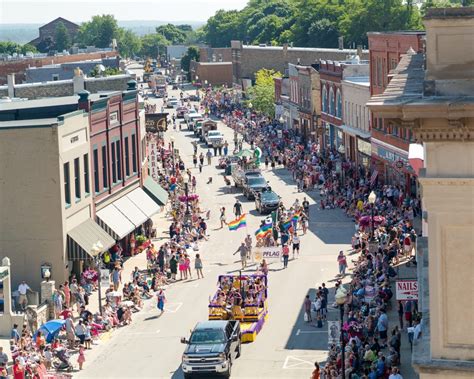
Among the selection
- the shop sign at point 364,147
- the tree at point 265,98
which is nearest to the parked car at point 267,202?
the shop sign at point 364,147

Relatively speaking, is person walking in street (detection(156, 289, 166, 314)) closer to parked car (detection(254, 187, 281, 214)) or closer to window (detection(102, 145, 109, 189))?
window (detection(102, 145, 109, 189))

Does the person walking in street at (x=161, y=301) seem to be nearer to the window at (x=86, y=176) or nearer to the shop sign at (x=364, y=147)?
the window at (x=86, y=176)

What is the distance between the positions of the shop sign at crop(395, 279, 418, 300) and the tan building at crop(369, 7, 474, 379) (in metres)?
19.5

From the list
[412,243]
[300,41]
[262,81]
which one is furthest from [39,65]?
[412,243]

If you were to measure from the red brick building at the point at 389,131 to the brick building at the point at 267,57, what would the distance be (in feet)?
212

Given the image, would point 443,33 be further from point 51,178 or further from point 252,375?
point 51,178

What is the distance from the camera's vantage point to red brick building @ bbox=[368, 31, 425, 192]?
63219mm

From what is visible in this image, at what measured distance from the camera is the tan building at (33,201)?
151 ft

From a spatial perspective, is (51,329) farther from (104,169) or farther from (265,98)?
(265,98)

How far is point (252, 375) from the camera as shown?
3388cm

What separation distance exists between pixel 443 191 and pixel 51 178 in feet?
111

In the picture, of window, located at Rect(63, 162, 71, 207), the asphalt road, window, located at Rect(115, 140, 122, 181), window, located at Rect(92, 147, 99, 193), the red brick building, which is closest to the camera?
the asphalt road

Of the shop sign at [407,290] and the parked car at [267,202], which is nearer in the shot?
the shop sign at [407,290]

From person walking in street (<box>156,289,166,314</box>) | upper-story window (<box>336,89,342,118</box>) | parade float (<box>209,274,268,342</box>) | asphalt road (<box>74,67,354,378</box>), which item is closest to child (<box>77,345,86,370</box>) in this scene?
asphalt road (<box>74,67,354,378</box>)
